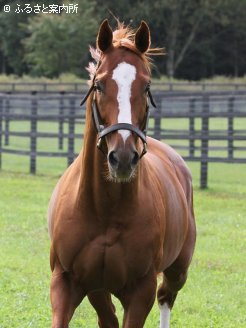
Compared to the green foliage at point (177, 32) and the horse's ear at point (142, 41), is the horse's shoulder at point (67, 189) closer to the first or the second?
the horse's ear at point (142, 41)

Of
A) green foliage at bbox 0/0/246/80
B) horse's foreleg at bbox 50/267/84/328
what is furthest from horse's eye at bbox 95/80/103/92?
green foliage at bbox 0/0/246/80

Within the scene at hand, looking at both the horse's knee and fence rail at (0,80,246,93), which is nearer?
the horse's knee

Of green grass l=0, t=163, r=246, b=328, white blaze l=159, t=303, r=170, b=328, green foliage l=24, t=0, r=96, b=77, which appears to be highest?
green foliage l=24, t=0, r=96, b=77

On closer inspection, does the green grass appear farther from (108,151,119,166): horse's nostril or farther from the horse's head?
(108,151,119,166): horse's nostril

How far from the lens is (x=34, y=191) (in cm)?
1371

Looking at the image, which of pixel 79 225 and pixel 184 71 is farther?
pixel 184 71

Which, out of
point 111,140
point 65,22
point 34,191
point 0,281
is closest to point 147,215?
point 111,140

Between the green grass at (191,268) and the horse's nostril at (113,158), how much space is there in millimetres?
2657

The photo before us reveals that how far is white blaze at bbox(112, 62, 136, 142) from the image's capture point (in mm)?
3734

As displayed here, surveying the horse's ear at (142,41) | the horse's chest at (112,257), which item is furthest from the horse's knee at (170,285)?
the horse's ear at (142,41)

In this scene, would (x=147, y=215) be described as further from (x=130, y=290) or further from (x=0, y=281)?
(x=0, y=281)

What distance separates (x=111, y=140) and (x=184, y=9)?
57.2 m

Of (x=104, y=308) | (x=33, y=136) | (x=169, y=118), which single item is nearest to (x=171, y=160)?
(x=104, y=308)

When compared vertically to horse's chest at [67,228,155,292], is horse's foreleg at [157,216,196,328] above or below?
below
